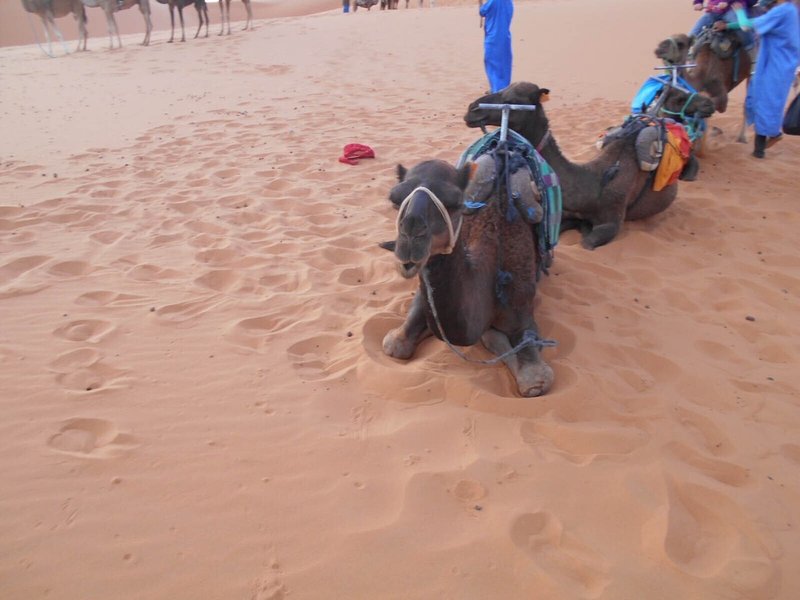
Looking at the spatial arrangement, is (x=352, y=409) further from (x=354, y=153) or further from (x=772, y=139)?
(x=772, y=139)

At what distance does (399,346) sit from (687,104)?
4789 millimetres

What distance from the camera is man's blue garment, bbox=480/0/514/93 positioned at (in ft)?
26.1

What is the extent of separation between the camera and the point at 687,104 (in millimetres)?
6000

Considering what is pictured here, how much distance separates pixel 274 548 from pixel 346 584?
0.30 meters

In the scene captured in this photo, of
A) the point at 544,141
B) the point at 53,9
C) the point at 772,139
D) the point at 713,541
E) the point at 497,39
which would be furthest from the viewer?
the point at 53,9

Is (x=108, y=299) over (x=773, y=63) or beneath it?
beneath

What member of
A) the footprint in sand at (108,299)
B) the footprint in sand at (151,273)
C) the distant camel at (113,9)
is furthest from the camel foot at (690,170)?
the distant camel at (113,9)

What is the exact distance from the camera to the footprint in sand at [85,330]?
10.6ft

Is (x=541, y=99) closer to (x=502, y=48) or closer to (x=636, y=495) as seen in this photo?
(x=636, y=495)

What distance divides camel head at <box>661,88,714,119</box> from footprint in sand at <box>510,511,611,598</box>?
5.27 meters

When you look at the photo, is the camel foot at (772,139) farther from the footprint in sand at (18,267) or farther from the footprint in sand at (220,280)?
the footprint in sand at (18,267)

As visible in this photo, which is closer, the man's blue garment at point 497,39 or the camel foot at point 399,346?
the camel foot at point 399,346

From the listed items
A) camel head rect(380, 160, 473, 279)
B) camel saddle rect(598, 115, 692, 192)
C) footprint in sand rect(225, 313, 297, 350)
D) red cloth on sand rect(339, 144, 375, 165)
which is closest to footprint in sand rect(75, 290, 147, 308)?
footprint in sand rect(225, 313, 297, 350)

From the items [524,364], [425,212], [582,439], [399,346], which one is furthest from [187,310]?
[582,439]
